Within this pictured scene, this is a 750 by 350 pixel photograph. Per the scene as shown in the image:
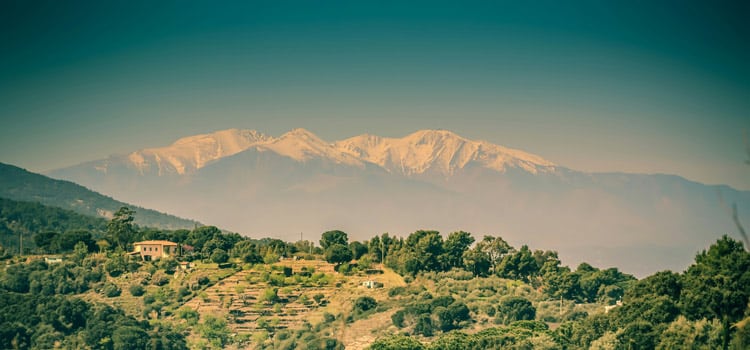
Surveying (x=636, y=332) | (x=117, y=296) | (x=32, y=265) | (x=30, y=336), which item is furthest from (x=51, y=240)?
(x=636, y=332)

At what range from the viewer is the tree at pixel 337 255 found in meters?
115

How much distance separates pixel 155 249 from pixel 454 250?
3376 cm

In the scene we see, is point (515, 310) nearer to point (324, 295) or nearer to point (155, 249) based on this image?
point (324, 295)

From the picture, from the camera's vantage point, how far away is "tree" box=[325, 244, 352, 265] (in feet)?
378

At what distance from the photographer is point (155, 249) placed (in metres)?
120

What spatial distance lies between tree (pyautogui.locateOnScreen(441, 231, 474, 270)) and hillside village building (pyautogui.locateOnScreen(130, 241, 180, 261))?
30.3 meters

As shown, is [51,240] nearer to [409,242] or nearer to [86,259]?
[86,259]

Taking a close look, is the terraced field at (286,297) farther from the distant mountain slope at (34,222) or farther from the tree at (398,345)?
the distant mountain slope at (34,222)

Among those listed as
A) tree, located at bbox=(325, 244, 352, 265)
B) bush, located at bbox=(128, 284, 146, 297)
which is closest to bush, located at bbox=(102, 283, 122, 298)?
bush, located at bbox=(128, 284, 146, 297)

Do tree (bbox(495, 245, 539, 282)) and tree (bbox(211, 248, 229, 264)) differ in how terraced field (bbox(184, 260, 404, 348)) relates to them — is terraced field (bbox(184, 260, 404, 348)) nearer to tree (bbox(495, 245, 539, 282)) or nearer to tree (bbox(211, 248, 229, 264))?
tree (bbox(211, 248, 229, 264))

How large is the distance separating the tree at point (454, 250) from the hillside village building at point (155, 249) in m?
30.3

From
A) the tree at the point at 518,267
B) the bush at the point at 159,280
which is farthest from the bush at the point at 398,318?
the bush at the point at 159,280

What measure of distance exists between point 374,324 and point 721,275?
37138 millimetres

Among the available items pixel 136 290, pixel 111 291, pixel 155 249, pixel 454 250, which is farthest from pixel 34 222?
pixel 454 250
